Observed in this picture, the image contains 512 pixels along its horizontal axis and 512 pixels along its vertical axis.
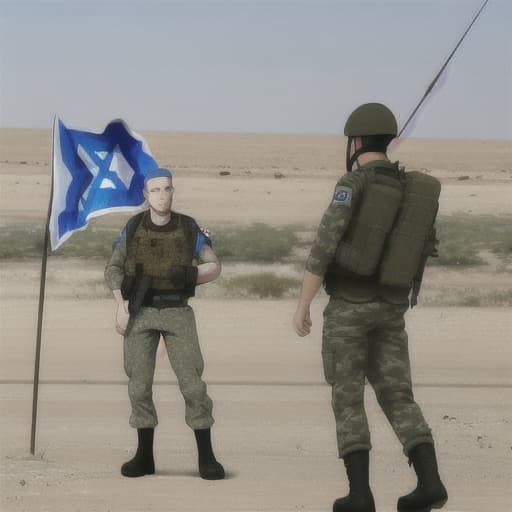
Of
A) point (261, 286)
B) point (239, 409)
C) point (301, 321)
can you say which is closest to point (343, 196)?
point (301, 321)

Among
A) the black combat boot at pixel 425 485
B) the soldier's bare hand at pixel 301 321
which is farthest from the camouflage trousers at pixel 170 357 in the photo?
the black combat boot at pixel 425 485

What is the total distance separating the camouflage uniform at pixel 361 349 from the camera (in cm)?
864

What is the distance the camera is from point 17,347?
1725cm

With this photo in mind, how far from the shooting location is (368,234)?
28.1 ft

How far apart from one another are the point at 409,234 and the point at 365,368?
653 millimetres

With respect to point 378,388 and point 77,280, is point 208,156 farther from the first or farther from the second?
point 378,388

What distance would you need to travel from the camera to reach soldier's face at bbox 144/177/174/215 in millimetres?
9602

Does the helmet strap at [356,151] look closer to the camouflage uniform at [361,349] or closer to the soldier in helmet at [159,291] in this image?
the camouflage uniform at [361,349]

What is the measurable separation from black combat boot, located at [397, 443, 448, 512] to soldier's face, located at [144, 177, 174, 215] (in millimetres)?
1901

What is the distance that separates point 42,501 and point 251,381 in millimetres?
5444

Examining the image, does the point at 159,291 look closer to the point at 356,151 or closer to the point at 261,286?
the point at 356,151

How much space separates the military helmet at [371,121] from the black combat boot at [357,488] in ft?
4.86

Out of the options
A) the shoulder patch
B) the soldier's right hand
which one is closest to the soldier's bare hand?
the shoulder patch

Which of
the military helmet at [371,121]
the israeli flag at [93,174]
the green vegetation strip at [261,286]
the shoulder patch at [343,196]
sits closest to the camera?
the shoulder patch at [343,196]
